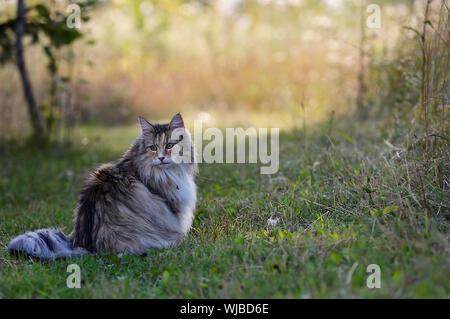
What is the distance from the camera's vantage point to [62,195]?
16.8ft

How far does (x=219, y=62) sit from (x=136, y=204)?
943cm

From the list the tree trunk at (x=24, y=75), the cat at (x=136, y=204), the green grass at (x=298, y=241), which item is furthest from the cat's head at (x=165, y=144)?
the tree trunk at (x=24, y=75)

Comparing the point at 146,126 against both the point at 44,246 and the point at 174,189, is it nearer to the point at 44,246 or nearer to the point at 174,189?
the point at 174,189

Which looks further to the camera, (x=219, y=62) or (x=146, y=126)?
(x=219, y=62)

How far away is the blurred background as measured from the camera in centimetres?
595

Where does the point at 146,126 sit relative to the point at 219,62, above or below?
below

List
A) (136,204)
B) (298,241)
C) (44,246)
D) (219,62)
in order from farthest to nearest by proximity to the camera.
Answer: (219,62) → (136,204) → (44,246) → (298,241)

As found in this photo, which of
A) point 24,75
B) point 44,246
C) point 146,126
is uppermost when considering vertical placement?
point 24,75

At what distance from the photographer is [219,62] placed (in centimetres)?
1206

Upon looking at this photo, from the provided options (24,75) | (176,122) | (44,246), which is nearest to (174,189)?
(176,122)

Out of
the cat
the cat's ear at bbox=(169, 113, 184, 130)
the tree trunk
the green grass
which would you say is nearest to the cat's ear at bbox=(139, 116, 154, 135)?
the cat

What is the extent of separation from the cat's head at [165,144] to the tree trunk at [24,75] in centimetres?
442
